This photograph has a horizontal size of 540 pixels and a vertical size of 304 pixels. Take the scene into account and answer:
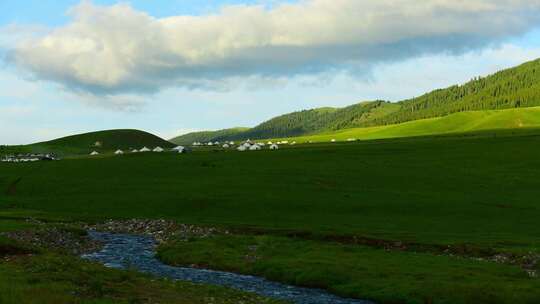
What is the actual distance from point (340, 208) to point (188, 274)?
37.4 m

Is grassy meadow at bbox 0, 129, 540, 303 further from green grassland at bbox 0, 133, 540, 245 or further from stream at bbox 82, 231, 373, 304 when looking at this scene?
stream at bbox 82, 231, 373, 304

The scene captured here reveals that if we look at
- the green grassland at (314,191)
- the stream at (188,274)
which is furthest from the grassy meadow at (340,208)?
the stream at (188,274)

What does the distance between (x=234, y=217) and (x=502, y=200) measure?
38.4 metres

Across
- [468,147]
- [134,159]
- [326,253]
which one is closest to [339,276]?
[326,253]

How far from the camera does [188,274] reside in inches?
1767

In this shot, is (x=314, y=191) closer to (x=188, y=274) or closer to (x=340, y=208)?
(x=340, y=208)

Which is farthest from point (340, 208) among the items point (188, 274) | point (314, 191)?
point (188, 274)

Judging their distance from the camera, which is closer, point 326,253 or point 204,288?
point 204,288

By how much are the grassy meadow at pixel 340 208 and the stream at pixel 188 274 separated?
5.43 ft

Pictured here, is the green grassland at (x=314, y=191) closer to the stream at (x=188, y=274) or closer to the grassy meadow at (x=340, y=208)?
the grassy meadow at (x=340, y=208)

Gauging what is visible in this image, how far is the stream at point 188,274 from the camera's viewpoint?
124 ft

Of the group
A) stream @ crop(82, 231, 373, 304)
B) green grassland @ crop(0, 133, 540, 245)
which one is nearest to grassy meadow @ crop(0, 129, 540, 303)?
green grassland @ crop(0, 133, 540, 245)

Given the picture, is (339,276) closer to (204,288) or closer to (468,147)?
(204,288)

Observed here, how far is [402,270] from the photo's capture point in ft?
141
